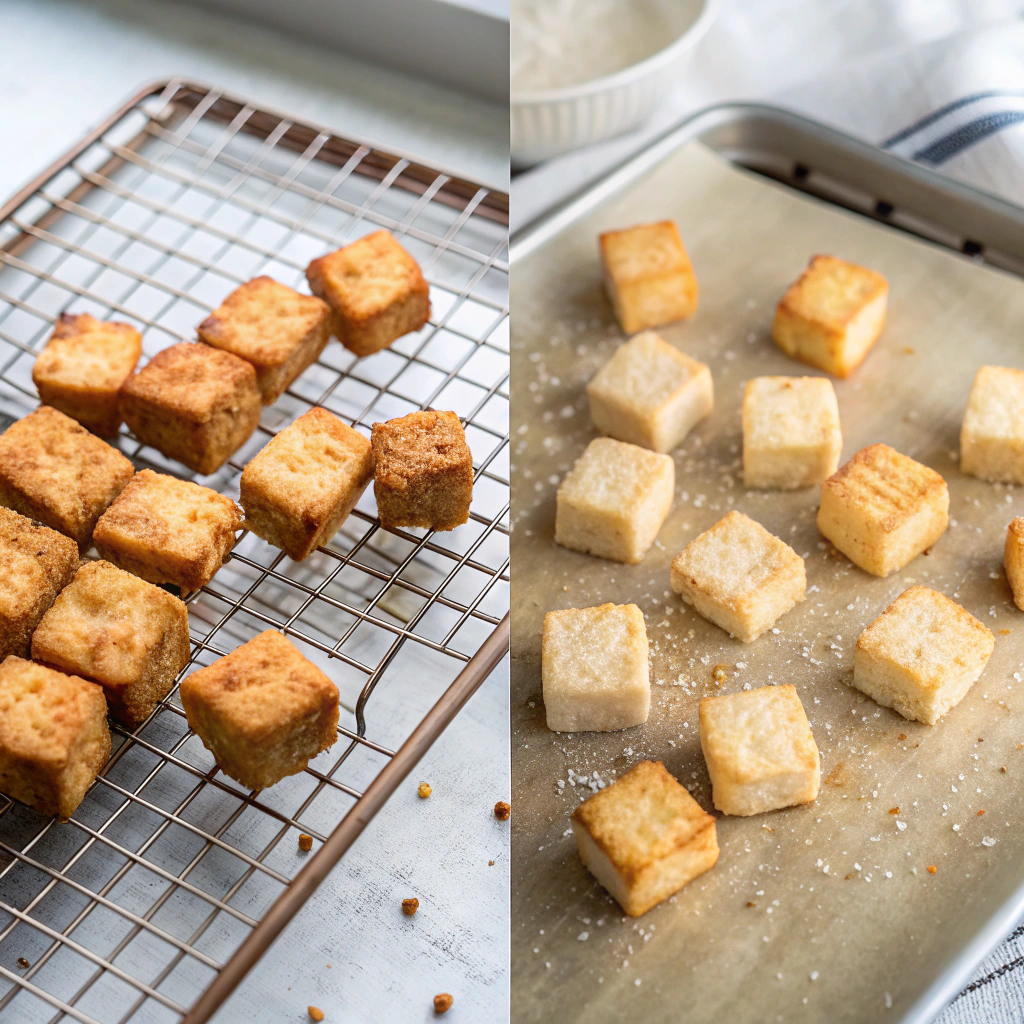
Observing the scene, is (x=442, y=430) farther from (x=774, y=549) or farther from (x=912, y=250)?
(x=912, y=250)

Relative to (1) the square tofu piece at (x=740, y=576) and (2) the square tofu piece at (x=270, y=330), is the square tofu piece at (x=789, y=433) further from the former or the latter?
(2) the square tofu piece at (x=270, y=330)

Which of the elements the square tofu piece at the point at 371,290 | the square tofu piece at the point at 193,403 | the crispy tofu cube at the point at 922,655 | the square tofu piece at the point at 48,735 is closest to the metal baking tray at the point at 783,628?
the crispy tofu cube at the point at 922,655

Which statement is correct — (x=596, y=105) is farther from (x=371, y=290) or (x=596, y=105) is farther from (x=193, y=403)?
(x=193, y=403)

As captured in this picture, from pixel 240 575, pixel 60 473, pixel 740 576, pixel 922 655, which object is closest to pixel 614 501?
pixel 740 576

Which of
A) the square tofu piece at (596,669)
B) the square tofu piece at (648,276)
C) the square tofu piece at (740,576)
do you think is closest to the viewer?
the square tofu piece at (596,669)

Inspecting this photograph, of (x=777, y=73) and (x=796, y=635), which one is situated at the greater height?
(x=777, y=73)

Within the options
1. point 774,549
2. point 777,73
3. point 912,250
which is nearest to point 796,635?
point 774,549
